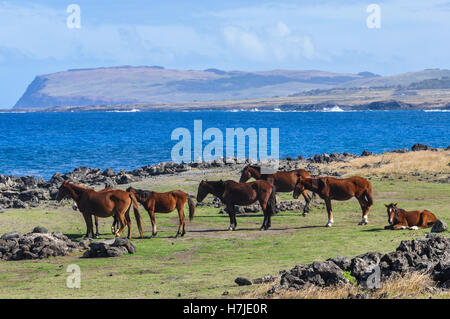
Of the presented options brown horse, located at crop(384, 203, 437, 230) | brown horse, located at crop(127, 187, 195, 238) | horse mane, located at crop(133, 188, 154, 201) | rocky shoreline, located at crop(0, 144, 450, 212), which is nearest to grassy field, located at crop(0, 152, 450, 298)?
brown horse, located at crop(384, 203, 437, 230)

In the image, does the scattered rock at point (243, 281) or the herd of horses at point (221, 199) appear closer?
the scattered rock at point (243, 281)

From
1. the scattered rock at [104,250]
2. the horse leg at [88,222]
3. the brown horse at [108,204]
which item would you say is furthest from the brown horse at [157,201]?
the scattered rock at [104,250]

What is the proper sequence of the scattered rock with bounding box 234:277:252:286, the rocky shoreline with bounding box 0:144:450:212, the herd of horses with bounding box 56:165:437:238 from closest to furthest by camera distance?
1. the scattered rock with bounding box 234:277:252:286
2. the herd of horses with bounding box 56:165:437:238
3. the rocky shoreline with bounding box 0:144:450:212

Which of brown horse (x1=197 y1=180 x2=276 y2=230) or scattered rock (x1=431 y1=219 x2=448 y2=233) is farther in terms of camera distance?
brown horse (x1=197 y1=180 x2=276 y2=230)

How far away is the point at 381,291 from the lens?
14.2m

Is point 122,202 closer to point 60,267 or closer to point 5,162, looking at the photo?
point 60,267

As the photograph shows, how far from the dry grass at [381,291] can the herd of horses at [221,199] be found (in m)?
8.88

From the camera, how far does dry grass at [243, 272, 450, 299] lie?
13.8m

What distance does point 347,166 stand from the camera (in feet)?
154

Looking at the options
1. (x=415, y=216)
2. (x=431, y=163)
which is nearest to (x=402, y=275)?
(x=415, y=216)

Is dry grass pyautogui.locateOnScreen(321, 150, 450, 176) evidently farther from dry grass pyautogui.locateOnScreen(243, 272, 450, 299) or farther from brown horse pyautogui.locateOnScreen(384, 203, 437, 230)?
dry grass pyautogui.locateOnScreen(243, 272, 450, 299)

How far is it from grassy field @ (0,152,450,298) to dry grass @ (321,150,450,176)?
987 centimetres

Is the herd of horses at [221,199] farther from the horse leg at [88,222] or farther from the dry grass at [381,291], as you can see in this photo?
the dry grass at [381,291]

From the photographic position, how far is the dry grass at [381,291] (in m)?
13.8
